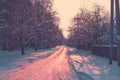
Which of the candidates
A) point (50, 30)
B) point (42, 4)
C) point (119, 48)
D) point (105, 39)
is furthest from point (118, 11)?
point (50, 30)

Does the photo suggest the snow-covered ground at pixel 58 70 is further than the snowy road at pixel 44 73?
Yes

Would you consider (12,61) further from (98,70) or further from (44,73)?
(44,73)

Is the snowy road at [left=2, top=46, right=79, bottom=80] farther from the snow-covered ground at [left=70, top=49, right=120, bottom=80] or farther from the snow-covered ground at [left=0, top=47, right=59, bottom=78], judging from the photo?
the snow-covered ground at [left=0, top=47, right=59, bottom=78]

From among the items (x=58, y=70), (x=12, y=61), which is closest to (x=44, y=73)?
(x=58, y=70)

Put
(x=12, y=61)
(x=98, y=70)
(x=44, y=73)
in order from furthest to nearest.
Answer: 1. (x=12, y=61)
2. (x=98, y=70)
3. (x=44, y=73)

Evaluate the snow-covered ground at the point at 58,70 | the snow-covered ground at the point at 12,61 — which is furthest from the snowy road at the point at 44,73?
the snow-covered ground at the point at 12,61

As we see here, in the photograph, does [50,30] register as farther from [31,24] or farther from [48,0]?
[31,24]

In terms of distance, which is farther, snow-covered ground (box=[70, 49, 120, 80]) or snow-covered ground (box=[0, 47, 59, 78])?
snow-covered ground (box=[0, 47, 59, 78])

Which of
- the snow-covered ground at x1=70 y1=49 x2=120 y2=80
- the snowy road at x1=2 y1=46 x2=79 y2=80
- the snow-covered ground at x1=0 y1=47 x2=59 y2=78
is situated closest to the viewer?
the snowy road at x1=2 y1=46 x2=79 y2=80

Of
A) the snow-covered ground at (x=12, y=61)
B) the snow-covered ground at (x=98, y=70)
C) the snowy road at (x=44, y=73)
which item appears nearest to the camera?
the snowy road at (x=44, y=73)

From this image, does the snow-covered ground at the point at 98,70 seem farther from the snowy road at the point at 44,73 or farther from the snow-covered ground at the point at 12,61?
the snow-covered ground at the point at 12,61

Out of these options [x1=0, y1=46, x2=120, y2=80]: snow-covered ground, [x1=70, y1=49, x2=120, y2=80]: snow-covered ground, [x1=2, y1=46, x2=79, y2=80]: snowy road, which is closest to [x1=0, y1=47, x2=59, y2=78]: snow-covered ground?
[x1=0, y1=46, x2=120, y2=80]: snow-covered ground

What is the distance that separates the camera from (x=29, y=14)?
4512 centimetres

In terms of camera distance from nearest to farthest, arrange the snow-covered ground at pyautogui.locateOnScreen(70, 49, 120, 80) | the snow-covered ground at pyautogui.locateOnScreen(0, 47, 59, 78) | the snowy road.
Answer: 1. the snowy road
2. the snow-covered ground at pyautogui.locateOnScreen(70, 49, 120, 80)
3. the snow-covered ground at pyautogui.locateOnScreen(0, 47, 59, 78)
